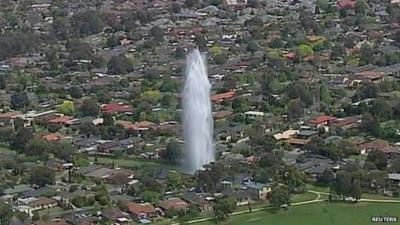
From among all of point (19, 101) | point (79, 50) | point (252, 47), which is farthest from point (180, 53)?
point (19, 101)

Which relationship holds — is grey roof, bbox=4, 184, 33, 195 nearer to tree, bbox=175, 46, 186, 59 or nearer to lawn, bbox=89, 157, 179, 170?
lawn, bbox=89, 157, 179, 170

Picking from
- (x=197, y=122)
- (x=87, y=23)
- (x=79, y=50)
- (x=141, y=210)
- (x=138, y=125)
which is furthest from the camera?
(x=87, y=23)

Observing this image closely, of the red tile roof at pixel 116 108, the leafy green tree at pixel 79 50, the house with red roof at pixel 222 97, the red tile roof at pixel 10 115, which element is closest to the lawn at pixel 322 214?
the red tile roof at pixel 116 108

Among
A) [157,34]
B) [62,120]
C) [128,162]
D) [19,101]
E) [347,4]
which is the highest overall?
[347,4]

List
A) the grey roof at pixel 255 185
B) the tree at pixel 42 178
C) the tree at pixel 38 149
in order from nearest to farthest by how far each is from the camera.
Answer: the grey roof at pixel 255 185 < the tree at pixel 42 178 < the tree at pixel 38 149

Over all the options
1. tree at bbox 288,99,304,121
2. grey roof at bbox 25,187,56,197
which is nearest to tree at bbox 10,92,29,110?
tree at bbox 288,99,304,121

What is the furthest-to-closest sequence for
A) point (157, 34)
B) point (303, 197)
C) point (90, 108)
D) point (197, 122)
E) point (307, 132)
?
point (157, 34) < point (90, 108) < point (307, 132) < point (197, 122) < point (303, 197)

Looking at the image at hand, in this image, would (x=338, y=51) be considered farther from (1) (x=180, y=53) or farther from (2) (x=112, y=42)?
(2) (x=112, y=42)

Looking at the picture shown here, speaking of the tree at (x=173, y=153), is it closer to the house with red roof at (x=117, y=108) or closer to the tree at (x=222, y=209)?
the tree at (x=222, y=209)
